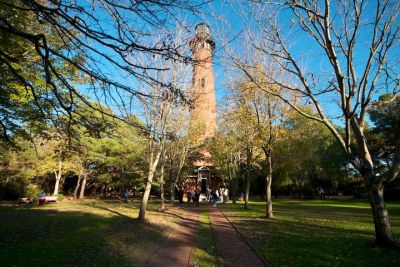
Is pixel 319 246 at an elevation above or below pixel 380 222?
below

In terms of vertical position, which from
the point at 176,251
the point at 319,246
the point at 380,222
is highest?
the point at 380,222

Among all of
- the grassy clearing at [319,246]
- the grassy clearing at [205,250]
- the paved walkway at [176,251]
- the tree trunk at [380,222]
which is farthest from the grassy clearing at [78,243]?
the tree trunk at [380,222]

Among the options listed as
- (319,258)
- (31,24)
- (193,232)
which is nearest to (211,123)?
(193,232)

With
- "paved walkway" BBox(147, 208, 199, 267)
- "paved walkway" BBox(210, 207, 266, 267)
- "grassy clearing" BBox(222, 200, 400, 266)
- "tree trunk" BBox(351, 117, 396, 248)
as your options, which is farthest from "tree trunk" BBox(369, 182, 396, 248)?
"paved walkway" BBox(147, 208, 199, 267)

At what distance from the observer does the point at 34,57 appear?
12758 mm

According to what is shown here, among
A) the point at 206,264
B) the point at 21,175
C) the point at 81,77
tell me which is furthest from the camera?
the point at 21,175

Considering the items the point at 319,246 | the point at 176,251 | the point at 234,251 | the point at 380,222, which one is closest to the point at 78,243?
the point at 176,251

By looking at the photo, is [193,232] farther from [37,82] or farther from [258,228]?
[37,82]

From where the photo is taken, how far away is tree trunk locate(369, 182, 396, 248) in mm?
9264

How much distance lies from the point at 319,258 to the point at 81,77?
11912mm

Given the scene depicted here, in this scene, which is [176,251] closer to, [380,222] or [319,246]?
[319,246]

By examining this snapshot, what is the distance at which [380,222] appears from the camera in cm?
948

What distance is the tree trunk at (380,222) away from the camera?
9264 mm

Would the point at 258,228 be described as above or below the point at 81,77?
below
